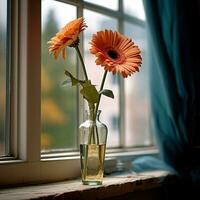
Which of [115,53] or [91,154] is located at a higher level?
[115,53]

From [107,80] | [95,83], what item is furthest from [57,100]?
[107,80]

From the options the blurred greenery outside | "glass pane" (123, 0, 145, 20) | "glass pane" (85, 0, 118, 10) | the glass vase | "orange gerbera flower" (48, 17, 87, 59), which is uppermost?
"glass pane" (123, 0, 145, 20)

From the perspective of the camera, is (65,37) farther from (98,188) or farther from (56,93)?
(98,188)

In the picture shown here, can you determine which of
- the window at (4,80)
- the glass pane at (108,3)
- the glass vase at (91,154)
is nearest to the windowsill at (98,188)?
the glass vase at (91,154)

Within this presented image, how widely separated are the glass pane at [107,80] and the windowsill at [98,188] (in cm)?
29

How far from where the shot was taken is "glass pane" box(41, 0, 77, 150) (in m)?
1.54

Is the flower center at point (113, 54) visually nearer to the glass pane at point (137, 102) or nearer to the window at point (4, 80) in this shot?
the window at point (4, 80)

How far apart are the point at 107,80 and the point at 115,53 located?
1.62 feet

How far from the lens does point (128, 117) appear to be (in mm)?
2023

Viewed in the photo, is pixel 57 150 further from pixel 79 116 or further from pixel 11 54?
pixel 11 54

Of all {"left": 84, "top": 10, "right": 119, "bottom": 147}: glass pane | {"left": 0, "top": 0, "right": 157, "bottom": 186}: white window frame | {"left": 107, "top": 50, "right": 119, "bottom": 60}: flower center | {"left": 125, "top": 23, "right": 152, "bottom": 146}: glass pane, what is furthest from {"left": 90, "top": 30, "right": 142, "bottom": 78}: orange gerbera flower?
{"left": 125, "top": 23, "right": 152, "bottom": 146}: glass pane

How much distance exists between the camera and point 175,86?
1725 millimetres

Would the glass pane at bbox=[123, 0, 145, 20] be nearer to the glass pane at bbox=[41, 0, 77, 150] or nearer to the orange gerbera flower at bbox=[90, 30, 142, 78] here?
the glass pane at bbox=[41, 0, 77, 150]

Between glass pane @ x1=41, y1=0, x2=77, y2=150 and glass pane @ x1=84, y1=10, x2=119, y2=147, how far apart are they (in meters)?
0.13
